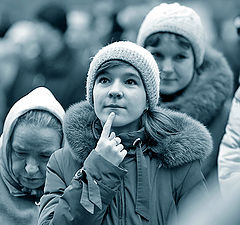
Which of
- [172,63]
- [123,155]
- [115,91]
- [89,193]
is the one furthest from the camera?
[172,63]

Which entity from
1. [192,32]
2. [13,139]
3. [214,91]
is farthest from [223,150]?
[13,139]

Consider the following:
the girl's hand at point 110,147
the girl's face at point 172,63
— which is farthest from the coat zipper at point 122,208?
the girl's face at point 172,63

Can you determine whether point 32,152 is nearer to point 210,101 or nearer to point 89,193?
point 89,193

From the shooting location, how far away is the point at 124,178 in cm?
275

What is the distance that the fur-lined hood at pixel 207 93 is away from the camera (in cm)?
387

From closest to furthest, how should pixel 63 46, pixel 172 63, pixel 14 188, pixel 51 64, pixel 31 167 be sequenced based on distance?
1. pixel 31 167
2. pixel 14 188
3. pixel 172 63
4. pixel 51 64
5. pixel 63 46

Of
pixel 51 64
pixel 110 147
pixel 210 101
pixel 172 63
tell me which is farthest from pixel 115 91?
pixel 51 64

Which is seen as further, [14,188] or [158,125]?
[14,188]

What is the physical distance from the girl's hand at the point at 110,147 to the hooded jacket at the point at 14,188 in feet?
3.02

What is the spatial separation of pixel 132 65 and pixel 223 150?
0.95 m

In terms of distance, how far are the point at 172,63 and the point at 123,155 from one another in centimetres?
135

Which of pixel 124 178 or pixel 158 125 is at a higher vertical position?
pixel 158 125

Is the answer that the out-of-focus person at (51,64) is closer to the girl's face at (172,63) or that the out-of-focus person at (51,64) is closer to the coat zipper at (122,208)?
the girl's face at (172,63)

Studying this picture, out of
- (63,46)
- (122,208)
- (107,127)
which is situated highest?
(63,46)
